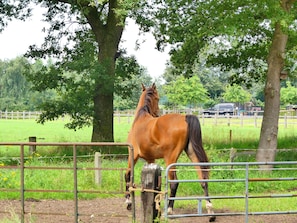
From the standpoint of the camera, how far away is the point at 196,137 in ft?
32.7

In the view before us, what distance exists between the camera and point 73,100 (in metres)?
19.7

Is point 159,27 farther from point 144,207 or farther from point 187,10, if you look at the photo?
point 144,207

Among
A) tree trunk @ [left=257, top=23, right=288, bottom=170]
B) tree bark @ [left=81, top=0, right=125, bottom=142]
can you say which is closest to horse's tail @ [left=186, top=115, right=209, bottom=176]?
tree trunk @ [left=257, top=23, right=288, bottom=170]

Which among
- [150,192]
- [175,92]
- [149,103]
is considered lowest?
[150,192]

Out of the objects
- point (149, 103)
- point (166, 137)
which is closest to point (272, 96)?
point (149, 103)

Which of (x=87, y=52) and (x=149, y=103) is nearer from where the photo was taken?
(x=149, y=103)

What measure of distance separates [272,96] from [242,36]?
8.18 feet

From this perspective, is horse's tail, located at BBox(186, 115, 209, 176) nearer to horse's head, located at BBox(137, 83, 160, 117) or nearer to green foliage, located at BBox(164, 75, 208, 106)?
horse's head, located at BBox(137, 83, 160, 117)

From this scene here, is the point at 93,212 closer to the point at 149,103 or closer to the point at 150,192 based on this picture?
the point at 149,103

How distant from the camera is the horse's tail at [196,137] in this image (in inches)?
389

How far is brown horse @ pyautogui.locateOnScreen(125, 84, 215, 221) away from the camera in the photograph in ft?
32.6

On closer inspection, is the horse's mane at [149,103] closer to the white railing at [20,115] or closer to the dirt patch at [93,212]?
the dirt patch at [93,212]

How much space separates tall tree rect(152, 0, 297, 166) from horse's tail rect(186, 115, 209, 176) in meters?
5.62

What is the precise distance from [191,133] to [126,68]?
12.4 meters
